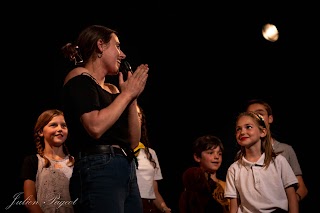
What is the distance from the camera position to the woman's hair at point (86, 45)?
1963 millimetres

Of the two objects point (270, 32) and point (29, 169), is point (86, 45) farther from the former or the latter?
point (270, 32)

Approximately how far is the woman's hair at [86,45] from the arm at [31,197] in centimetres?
113

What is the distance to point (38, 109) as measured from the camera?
3959mm

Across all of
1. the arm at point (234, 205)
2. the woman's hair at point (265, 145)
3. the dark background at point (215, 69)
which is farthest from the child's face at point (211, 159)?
the arm at point (234, 205)

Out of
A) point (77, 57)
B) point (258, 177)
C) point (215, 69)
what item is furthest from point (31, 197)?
point (215, 69)

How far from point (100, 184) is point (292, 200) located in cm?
163

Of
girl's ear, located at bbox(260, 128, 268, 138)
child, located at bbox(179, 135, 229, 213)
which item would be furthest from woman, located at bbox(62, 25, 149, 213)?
child, located at bbox(179, 135, 229, 213)

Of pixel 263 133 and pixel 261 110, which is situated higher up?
pixel 261 110

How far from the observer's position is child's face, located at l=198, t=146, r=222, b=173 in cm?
403

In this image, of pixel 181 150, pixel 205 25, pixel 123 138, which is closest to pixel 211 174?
pixel 181 150

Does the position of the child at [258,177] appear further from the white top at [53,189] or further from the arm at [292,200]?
the white top at [53,189]

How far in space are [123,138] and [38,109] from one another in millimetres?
2324

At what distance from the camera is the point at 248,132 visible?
311 cm

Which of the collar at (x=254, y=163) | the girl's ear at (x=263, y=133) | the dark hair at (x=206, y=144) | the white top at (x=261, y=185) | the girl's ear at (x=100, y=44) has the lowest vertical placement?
the white top at (x=261, y=185)
